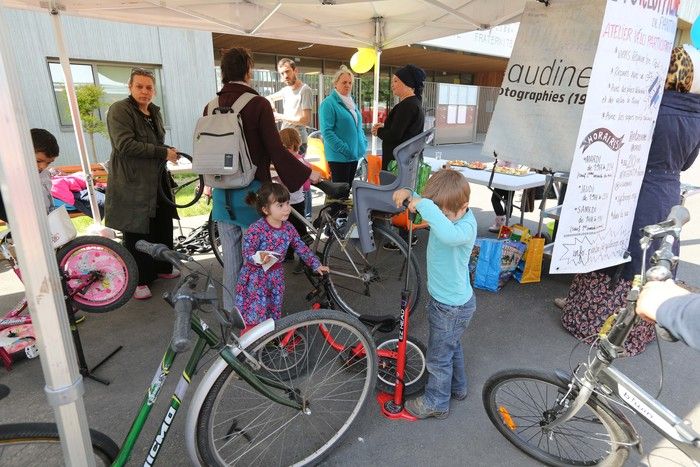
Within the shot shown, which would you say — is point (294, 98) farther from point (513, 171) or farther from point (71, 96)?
point (513, 171)

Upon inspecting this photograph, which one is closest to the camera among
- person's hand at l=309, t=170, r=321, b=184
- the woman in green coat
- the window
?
person's hand at l=309, t=170, r=321, b=184

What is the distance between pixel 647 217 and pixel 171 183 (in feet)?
12.7

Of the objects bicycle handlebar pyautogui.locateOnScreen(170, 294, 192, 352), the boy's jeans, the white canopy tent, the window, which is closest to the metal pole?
the white canopy tent

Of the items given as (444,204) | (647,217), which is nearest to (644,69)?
(647,217)

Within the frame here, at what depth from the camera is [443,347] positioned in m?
2.19

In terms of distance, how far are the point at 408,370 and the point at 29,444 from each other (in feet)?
6.27

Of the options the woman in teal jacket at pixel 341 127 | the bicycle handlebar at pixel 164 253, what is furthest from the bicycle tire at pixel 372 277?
the bicycle handlebar at pixel 164 253

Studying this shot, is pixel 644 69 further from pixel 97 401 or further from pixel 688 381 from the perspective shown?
pixel 97 401

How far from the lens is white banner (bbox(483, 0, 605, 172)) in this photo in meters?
2.35

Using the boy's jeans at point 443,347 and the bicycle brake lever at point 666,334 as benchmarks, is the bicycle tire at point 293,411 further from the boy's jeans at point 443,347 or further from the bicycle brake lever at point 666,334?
the bicycle brake lever at point 666,334

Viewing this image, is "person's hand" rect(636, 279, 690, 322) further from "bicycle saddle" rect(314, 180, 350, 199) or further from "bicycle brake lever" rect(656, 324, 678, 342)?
"bicycle saddle" rect(314, 180, 350, 199)

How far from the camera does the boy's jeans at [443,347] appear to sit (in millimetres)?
2145

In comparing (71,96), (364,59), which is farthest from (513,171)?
(71,96)

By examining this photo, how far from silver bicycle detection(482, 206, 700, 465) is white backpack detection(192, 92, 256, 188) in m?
1.87
